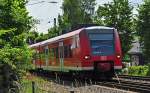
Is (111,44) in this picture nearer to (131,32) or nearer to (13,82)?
(13,82)

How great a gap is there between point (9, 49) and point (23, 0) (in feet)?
12.9

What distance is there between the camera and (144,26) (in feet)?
163

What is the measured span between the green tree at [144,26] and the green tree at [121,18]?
3137mm

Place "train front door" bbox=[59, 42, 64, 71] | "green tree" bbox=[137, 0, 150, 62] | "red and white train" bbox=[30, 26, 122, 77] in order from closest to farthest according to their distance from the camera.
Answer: "red and white train" bbox=[30, 26, 122, 77] → "train front door" bbox=[59, 42, 64, 71] → "green tree" bbox=[137, 0, 150, 62]

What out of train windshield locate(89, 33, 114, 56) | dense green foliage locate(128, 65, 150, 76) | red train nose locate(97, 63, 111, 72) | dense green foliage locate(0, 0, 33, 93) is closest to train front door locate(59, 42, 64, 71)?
train windshield locate(89, 33, 114, 56)

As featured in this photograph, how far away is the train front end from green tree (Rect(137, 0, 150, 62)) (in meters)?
19.1

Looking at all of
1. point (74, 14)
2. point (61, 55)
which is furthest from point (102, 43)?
point (74, 14)

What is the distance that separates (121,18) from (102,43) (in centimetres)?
2666

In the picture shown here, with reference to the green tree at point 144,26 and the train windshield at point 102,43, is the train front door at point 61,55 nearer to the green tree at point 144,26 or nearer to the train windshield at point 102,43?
the train windshield at point 102,43

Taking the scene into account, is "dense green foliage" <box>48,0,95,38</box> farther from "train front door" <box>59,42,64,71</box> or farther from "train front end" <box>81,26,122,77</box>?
"train front end" <box>81,26,122,77</box>

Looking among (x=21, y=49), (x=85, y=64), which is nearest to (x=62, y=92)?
(x=21, y=49)

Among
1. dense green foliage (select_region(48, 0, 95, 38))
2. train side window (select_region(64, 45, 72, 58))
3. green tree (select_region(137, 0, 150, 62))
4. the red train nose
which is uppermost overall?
dense green foliage (select_region(48, 0, 95, 38))

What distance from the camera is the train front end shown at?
28.3 meters

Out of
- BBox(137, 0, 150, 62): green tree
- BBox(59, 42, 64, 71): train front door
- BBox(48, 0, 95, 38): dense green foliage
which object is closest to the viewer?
BBox(59, 42, 64, 71): train front door
